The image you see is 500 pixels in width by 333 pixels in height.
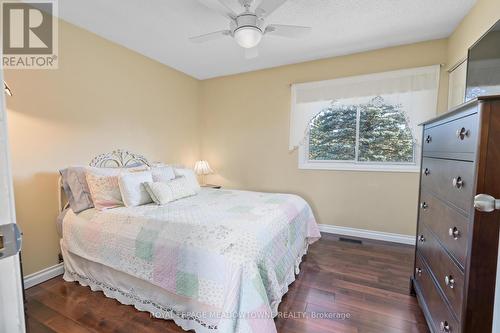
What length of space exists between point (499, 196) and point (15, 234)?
1.60 meters

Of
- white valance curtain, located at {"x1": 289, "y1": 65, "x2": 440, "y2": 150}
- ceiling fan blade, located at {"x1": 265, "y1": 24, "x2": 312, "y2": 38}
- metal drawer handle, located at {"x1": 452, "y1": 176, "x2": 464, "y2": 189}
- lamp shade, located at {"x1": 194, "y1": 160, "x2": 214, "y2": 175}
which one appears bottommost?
lamp shade, located at {"x1": 194, "y1": 160, "x2": 214, "y2": 175}

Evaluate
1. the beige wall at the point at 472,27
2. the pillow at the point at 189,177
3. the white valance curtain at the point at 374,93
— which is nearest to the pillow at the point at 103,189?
the pillow at the point at 189,177

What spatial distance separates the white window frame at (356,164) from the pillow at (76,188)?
277 cm

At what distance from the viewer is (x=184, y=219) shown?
1.80 meters

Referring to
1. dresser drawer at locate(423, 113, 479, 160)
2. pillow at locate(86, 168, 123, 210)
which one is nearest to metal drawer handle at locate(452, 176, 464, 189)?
dresser drawer at locate(423, 113, 479, 160)

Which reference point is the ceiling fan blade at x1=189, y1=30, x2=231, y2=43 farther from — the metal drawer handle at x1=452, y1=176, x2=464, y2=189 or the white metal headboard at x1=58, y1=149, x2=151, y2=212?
the metal drawer handle at x1=452, y1=176, x2=464, y2=189

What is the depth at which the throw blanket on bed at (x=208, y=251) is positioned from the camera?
132 centimetres

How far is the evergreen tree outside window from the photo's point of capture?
10.0ft

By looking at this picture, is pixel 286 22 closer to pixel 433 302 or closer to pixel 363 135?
pixel 363 135

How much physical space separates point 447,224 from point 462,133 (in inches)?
20.2

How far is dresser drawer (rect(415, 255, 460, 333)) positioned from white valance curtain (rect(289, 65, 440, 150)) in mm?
1771

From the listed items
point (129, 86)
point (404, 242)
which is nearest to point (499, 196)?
point (404, 242)

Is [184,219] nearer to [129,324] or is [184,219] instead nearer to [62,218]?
[129,324]

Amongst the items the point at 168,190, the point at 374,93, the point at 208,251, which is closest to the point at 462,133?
the point at 208,251
